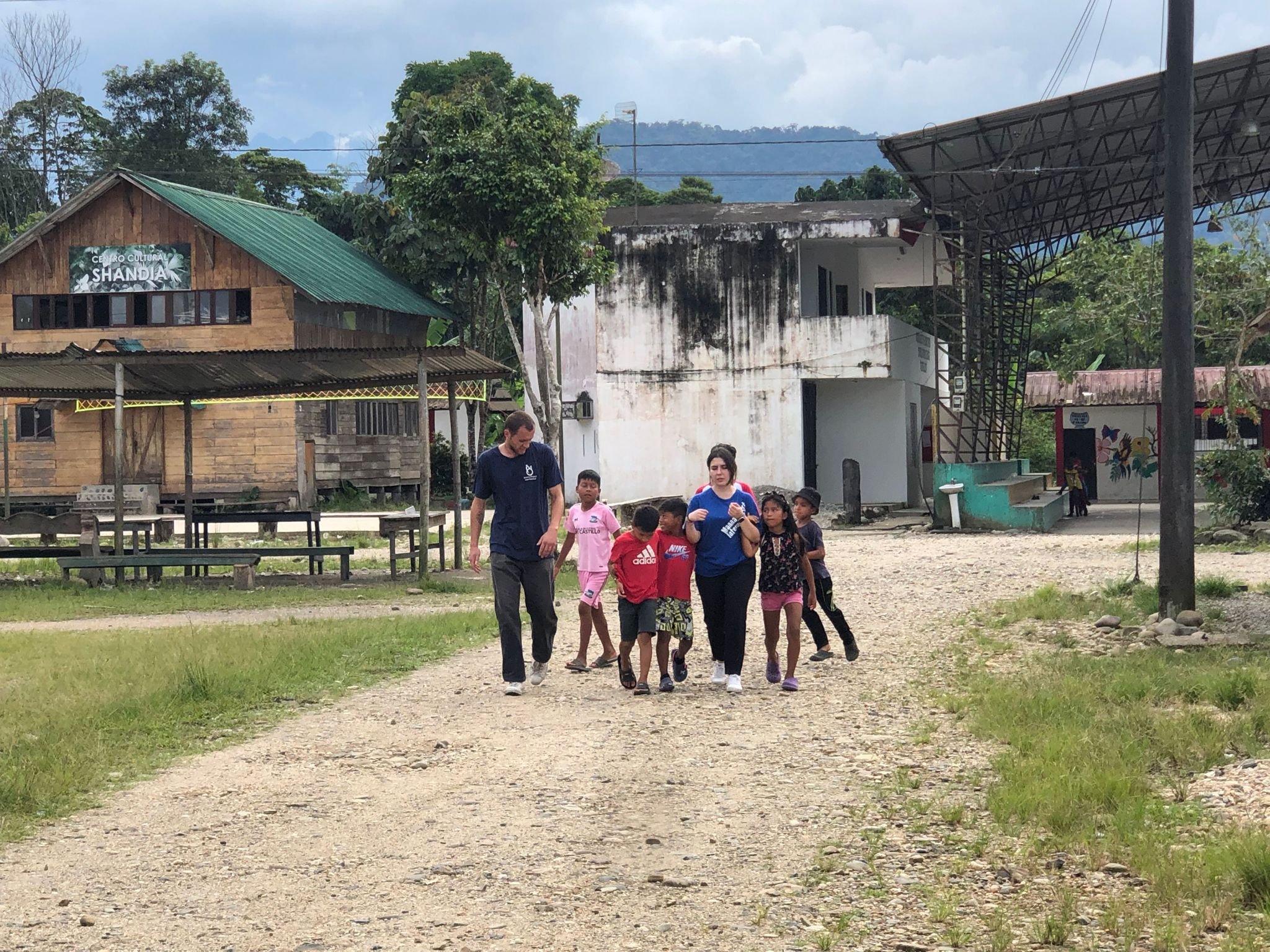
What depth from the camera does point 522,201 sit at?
1152 inches

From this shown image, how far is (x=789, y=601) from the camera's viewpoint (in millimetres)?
10680

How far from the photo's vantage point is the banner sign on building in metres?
37.3

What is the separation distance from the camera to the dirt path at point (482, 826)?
17.5 feet

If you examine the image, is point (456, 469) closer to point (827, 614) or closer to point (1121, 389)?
point (827, 614)

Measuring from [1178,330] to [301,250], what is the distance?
30.2 m

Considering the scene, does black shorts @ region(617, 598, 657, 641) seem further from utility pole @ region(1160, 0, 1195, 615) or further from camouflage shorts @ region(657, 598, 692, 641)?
utility pole @ region(1160, 0, 1195, 615)

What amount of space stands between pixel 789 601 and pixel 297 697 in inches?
136

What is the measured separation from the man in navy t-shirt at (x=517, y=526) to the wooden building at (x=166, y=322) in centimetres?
2607

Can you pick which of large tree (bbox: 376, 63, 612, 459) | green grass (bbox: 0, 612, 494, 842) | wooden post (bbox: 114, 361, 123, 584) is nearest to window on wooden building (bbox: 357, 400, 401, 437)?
large tree (bbox: 376, 63, 612, 459)

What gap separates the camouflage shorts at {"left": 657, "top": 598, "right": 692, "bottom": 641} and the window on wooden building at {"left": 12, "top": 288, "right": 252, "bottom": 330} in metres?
28.6

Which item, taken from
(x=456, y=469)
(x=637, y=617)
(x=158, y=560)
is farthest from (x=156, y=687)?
(x=456, y=469)

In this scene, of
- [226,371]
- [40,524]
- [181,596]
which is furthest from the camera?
[226,371]

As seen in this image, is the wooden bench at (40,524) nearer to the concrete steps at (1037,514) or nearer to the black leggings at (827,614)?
the black leggings at (827,614)

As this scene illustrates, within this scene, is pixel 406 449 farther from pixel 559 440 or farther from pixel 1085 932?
pixel 1085 932
